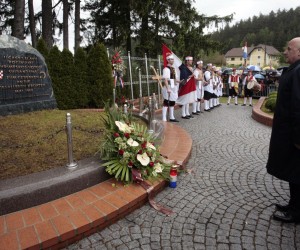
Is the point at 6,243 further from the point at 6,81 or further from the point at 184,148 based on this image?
the point at 6,81

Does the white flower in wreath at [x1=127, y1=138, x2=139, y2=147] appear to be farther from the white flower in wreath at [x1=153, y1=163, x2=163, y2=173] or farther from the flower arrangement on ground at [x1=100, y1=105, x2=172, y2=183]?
the white flower in wreath at [x1=153, y1=163, x2=163, y2=173]

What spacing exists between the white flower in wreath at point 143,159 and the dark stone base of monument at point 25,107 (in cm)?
477

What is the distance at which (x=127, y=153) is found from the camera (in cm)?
366

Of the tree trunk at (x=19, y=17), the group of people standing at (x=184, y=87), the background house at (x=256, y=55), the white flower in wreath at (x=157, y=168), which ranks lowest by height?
the white flower in wreath at (x=157, y=168)

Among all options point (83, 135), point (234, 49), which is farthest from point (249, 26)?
point (83, 135)

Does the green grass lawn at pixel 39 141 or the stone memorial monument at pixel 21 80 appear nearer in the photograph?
the green grass lawn at pixel 39 141

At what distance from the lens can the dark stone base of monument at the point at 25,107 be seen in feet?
22.4

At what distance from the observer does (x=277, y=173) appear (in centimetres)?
304

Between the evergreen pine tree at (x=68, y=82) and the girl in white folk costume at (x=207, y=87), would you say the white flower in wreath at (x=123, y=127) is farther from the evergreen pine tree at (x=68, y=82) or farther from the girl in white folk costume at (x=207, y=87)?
the girl in white folk costume at (x=207, y=87)

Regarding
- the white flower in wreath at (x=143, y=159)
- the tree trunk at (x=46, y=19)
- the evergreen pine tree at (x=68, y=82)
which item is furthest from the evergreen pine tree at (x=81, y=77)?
the white flower in wreath at (x=143, y=159)

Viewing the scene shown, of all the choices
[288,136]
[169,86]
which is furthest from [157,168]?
[169,86]

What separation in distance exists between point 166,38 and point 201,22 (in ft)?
9.51

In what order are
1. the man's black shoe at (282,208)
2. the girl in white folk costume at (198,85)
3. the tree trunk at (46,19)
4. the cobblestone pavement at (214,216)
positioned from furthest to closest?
1. the tree trunk at (46,19)
2. the girl in white folk costume at (198,85)
3. the man's black shoe at (282,208)
4. the cobblestone pavement at (214,216)

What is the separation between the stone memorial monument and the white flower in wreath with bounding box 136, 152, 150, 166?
4.77 meters
